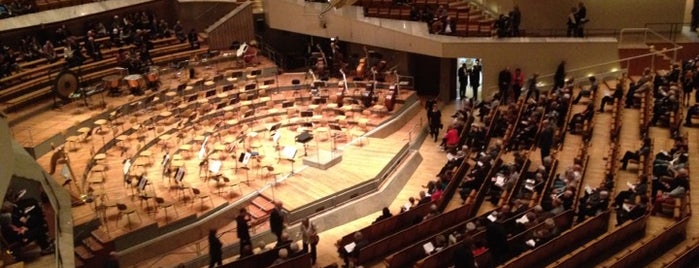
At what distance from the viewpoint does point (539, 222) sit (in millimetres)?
10805

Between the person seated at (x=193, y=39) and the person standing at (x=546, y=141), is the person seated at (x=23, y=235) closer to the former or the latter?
the person standing at (x=546, y=141)

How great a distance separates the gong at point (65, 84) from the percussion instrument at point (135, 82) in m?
1.26

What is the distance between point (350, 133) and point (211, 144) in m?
3.32

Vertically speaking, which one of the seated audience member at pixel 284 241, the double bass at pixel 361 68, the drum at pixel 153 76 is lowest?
the seated audience member at pixel 284 241

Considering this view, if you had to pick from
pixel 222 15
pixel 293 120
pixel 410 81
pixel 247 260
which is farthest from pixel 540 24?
pixel 247 260

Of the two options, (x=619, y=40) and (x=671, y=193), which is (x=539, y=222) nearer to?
(x=671, y=193)

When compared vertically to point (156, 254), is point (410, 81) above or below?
above

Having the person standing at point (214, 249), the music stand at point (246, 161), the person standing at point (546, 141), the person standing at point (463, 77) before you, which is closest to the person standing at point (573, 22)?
the person standing at point (463, 77)

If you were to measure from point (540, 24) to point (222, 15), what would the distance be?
10.1 m

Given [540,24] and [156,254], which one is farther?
[540,24]

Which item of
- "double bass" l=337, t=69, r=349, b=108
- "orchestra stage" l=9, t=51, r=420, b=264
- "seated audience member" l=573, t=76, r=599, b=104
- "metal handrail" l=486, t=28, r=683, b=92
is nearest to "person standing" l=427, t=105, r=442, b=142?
"orchestra stage" l=9, t=51, r=420, b=264

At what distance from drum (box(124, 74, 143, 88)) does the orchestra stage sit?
0.36m

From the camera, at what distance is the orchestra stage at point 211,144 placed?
42.2 feet

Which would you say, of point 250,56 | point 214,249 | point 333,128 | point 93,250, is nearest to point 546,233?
point 214,249
